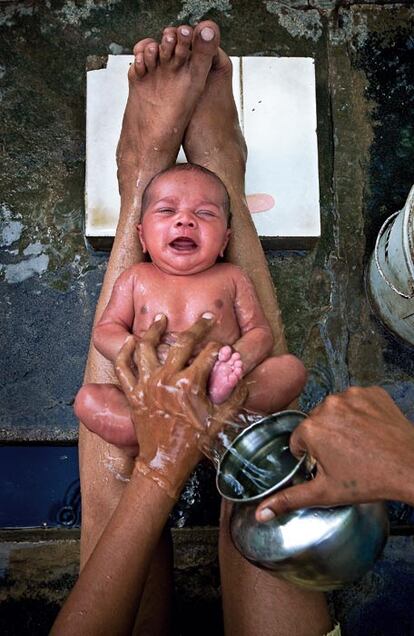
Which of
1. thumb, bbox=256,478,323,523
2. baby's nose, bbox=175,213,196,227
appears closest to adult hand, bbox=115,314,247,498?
thumb, bbox=256,478,323,523

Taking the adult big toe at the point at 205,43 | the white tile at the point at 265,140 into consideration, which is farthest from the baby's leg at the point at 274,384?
the adult big toe at the point at 205,43

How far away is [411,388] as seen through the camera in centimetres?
→ 321

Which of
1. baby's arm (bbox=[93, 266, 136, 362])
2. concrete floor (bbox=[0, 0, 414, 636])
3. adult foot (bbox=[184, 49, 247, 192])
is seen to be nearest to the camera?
baby's arm (bbox=[93, 266, 136, 362])

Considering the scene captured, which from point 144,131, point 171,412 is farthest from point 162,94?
point 171,412

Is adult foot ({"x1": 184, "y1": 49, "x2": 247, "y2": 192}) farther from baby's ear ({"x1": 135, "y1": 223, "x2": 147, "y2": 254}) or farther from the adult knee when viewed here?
the adult knee

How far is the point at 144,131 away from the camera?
278 centimetres

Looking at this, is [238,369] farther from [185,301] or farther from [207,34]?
[207,34]

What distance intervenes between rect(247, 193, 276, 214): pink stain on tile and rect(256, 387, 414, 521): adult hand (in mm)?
1669

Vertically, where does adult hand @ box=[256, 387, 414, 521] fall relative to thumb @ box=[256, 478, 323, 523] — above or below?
above

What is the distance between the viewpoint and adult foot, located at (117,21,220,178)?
267 centimetres

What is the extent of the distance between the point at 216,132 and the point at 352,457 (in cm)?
182

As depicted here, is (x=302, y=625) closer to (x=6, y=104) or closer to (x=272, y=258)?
(x=272, y=258)

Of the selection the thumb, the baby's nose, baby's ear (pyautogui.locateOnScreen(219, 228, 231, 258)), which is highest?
the baby's nose

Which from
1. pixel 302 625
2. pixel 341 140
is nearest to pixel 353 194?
pixel 341 140
